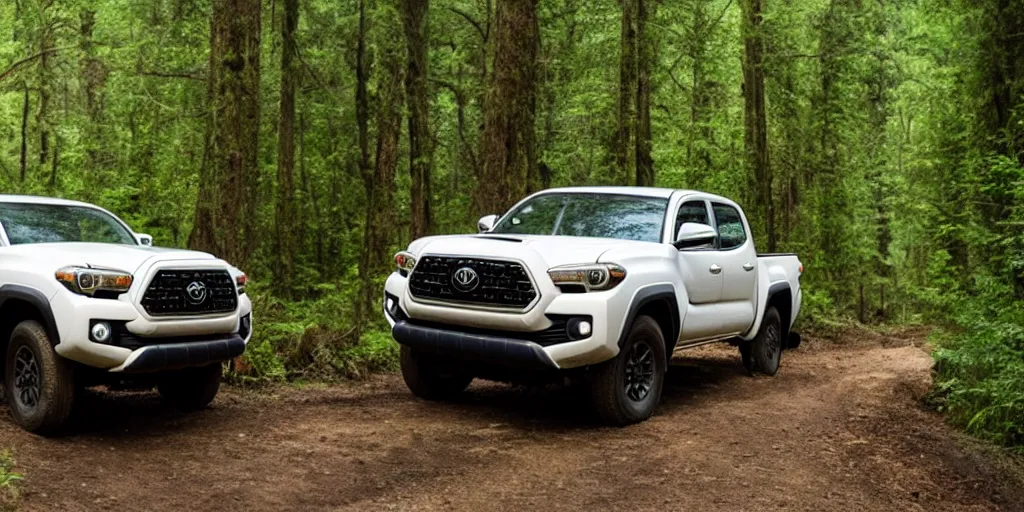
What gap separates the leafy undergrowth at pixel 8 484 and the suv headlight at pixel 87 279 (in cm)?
132

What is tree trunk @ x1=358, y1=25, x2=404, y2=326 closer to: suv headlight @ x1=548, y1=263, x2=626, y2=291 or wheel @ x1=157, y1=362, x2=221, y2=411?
wheel @ x1=157, y1=362, x2=221, y2=411

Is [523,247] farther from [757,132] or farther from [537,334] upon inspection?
[757,132]

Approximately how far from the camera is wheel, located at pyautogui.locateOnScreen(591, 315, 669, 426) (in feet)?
25.4

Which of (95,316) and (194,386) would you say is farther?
(194,386)

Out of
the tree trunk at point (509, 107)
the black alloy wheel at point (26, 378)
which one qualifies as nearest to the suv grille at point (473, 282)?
the black alloy wheel at point (26, 378)

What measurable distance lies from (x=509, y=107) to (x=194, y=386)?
18.8ft

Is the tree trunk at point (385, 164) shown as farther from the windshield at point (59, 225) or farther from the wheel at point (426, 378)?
the windshield at point (59, 225)

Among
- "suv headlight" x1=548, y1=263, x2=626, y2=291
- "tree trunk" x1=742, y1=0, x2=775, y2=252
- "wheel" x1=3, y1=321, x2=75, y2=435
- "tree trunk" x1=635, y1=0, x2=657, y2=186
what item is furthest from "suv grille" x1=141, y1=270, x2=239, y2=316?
A: "tree trunk" x1=742, y1=0, x2=775, y2=252

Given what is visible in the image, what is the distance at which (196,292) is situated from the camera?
23.5 ft

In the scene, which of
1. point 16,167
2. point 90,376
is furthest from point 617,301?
point 16,167

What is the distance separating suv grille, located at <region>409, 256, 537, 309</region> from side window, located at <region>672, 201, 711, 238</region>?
2.17 m

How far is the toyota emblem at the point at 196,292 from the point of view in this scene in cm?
710

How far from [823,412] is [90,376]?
6791 mm

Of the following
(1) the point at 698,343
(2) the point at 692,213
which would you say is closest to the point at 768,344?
(1) the point at 698,343
